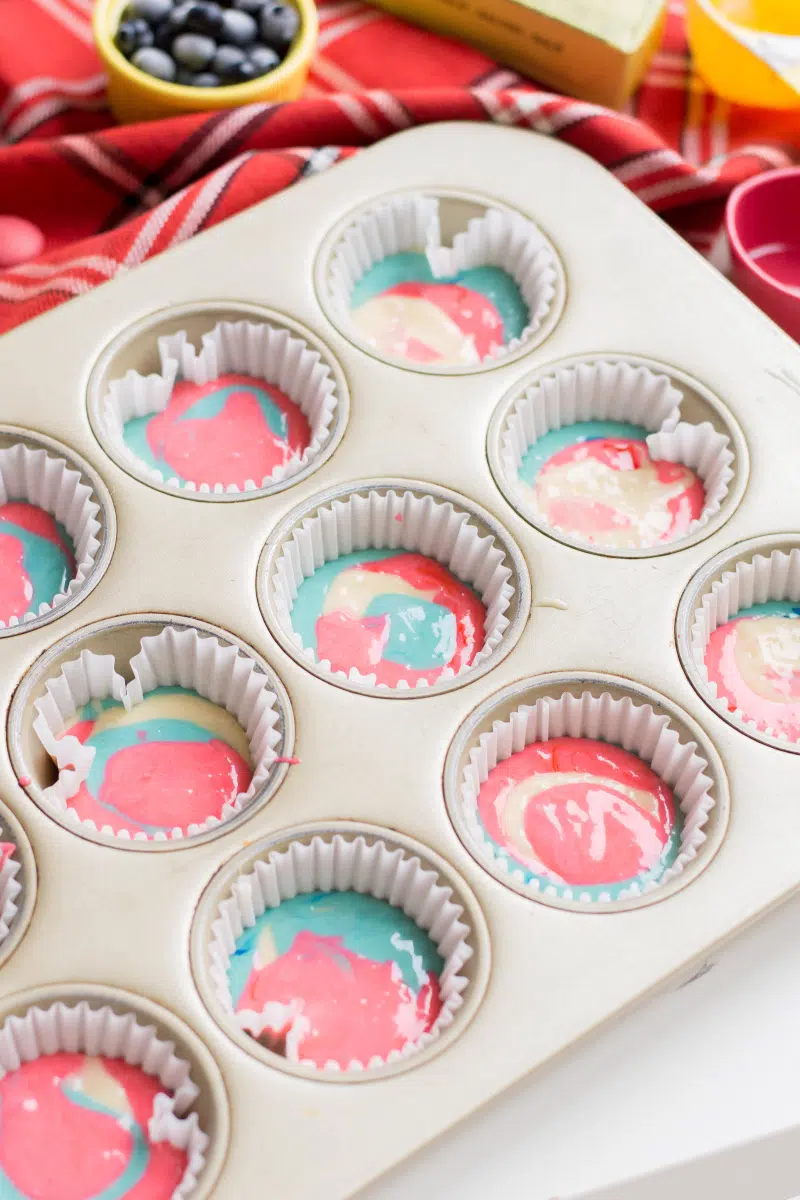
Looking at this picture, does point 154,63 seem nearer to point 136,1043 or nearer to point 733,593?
point 733,593

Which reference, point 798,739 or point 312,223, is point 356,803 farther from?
point 312,223

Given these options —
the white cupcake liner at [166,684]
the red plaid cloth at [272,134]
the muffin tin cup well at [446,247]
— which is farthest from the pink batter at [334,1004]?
the red plaid cloth at [272,134]

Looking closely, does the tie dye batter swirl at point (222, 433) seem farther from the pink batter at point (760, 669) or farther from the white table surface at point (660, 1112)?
the white table surface at point (660, 1112)

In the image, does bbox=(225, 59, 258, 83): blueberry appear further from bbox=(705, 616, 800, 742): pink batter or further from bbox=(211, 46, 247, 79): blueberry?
bbox=(705, 616, 800, 742): pink batter

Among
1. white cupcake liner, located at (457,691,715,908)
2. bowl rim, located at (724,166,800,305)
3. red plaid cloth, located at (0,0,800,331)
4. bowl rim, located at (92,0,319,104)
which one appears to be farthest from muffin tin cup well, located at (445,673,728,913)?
bowl rim, located at (92,0,319,104)

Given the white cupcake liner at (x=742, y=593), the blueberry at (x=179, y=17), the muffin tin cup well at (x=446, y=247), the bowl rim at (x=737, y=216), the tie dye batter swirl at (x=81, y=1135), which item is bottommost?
the tie dye batter swirl at (x=81, y=1135)

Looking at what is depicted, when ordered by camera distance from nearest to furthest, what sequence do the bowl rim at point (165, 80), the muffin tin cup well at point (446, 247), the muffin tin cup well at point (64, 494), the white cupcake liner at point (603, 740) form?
the white cupcake liner at point (603, 740), the muffin tin cup well at point (64, 494), the muffin tin cup well at point (446, 247), the bowl rim at point (165, 80)

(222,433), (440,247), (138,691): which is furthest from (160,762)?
(440,247)
